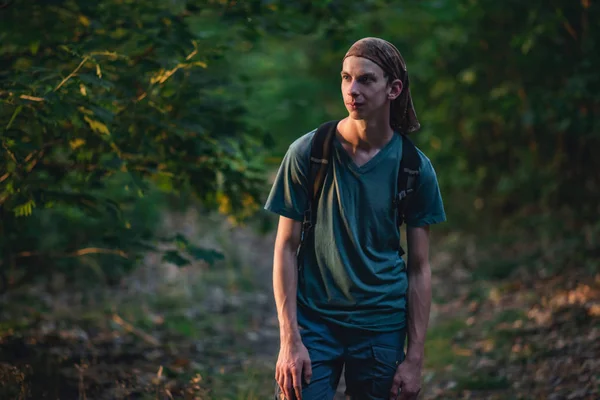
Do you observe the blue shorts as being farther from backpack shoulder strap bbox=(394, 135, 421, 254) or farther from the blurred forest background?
the blurred forest background

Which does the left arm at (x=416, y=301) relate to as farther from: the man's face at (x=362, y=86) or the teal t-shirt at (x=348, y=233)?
the man's face at (x=362, y=86)

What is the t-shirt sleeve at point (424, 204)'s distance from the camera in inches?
126

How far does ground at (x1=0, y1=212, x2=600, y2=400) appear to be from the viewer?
17.3 ft

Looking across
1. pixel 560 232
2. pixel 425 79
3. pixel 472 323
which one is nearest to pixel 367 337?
pixel 472 323

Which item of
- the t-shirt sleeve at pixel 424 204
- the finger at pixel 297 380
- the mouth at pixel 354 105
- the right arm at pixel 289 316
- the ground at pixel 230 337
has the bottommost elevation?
the ground at pixel 230 337

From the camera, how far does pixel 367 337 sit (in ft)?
10.3

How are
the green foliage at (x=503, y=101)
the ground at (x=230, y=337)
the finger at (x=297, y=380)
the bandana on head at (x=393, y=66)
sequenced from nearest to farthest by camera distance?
the finger at (x=297, y=380)
the bandana on head at (x=393, y=66)
the ground at (x=230, y=337)
the green foliage at (x=503, y=101)

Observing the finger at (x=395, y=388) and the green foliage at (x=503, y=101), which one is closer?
the finger at (x=395, y=388)

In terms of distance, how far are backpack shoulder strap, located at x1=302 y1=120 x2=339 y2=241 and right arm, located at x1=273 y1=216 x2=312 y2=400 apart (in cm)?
7

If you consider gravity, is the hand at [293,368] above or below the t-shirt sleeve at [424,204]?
below

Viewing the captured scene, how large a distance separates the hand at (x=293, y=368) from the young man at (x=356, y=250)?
4 centimetres

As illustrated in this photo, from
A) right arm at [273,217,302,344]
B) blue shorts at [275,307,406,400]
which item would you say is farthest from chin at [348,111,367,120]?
blue shorts at [275,307,406,400]

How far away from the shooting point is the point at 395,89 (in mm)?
3199

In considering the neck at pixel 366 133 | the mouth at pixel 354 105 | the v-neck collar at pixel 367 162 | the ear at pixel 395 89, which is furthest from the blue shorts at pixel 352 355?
the ear at pixel 395 89
